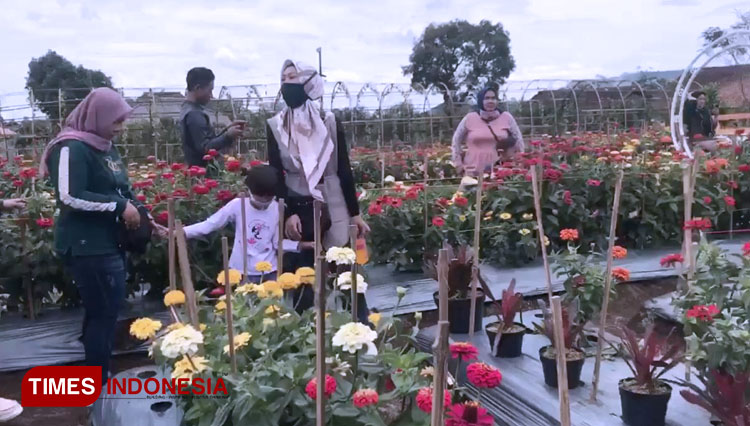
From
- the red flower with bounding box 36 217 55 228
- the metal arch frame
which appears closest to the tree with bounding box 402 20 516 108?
the metal arch frame

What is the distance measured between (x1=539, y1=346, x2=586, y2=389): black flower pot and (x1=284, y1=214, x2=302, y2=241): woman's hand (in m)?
1.11

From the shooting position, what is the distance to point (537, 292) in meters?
4.39

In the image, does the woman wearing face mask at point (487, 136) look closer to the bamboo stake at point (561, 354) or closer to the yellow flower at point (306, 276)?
the yellow flower at point (306, 276)

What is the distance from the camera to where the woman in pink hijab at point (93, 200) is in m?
2.62

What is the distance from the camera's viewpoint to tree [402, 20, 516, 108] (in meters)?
39.1

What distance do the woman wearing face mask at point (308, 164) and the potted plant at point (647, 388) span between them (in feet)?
3.51

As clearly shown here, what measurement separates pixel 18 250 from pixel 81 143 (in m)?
1.55

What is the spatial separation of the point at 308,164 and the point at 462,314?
115cm

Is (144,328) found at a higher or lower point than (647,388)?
higher

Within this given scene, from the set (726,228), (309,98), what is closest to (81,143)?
(309,98)

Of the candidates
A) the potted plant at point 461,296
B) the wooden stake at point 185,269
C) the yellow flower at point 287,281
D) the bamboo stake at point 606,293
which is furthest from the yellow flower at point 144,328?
the potted plant at point 461,296

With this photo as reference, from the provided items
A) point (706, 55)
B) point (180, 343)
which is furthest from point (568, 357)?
point (706, 55)

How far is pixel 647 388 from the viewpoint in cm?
234

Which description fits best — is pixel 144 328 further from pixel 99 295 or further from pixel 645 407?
pixel 645 407
